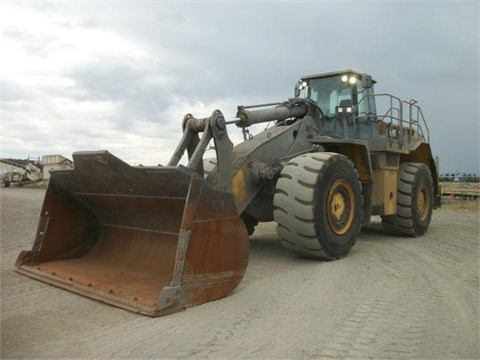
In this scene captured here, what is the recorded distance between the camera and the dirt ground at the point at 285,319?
3.38m

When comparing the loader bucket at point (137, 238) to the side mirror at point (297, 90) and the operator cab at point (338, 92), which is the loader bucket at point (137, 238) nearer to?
the operator cab at point (338, 92)

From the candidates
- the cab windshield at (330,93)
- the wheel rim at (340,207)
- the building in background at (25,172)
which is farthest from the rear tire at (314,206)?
the building in background at (25,172)

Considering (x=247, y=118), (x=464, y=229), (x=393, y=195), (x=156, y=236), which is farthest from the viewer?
(x=464, y=229)

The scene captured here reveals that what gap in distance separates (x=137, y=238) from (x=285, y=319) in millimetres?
2389

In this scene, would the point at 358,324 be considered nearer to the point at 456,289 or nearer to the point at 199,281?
the point at 199,281

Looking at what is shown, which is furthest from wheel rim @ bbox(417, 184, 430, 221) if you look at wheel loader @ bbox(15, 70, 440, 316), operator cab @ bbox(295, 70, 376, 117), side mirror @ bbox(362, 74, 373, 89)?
side mirror @ bbox(362, 74, 373, 89)

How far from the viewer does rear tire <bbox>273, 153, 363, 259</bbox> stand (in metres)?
5.79

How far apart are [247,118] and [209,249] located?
2.45 metres

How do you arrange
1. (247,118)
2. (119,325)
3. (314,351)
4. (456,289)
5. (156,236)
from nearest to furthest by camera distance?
(314,351) < (119,325) < (456,289) < (156,236) < (247,118)

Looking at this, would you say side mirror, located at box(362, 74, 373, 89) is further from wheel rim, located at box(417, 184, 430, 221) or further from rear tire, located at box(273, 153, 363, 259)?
wheel rim, located at box(417, 184, 430, 221)

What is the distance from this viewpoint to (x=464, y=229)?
34.2ft

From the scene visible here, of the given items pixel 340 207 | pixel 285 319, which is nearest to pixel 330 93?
pixel 340 207

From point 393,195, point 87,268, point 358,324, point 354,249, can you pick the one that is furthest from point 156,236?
point 393,195

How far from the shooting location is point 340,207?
6.53 metres
